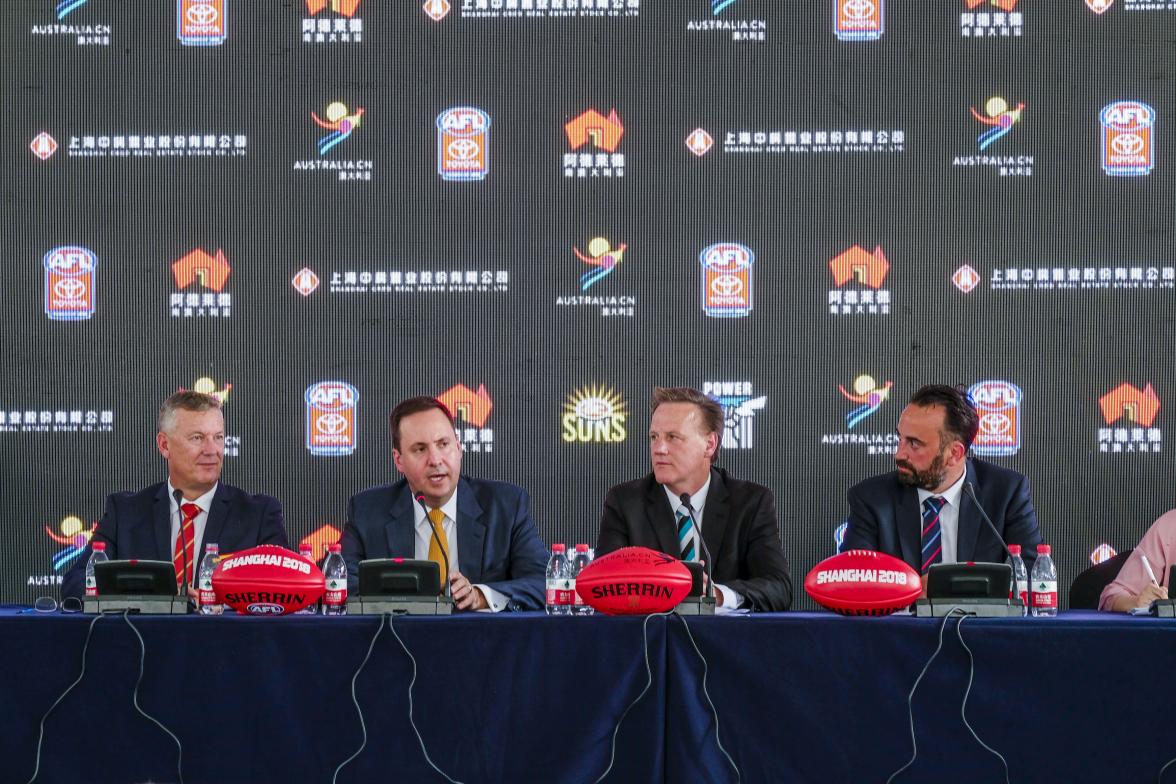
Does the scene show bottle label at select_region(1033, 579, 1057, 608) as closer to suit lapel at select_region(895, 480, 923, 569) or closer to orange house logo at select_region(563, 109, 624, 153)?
suit lapel at select_region(895, 480, 923, 569)

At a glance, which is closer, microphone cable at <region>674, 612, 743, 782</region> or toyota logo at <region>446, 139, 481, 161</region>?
microphone cable at <region>674, 612, 743, 782</region>

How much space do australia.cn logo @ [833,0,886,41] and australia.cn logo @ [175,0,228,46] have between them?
2233mm

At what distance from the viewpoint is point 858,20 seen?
4.30m

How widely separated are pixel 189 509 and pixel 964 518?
93.9 inches

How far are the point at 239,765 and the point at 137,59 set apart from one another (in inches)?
115

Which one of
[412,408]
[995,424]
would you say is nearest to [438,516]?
[412,408]

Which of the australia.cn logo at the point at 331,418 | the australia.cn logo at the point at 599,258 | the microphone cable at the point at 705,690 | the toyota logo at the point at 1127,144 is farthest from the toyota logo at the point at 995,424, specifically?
the australia.cn logo at the point at 331,418

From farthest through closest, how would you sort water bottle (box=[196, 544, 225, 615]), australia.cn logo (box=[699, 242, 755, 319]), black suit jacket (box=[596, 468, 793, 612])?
1. australia.cn logo (box=[699, 242, 755, 319])
2. black suit jacket (box=[596, 468, 793, 612])
3. water bottle (box=[196, 544, 225, 615])

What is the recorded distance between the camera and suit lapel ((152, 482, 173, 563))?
3713 mm

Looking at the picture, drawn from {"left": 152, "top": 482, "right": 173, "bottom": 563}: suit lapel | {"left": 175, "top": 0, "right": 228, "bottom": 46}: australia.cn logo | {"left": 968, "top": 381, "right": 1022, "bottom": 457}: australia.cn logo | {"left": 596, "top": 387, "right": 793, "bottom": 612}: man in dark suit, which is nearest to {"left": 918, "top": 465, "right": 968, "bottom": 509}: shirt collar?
{"left": 596, "top": 387, "right": 793, "bottom": 612}: man in dark suit

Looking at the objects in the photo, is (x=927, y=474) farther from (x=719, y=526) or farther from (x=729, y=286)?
(x=729, y=286)

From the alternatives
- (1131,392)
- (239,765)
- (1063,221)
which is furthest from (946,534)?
(239,765)

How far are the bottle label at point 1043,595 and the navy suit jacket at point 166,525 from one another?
2206mm

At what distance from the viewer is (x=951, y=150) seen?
4.26 m
